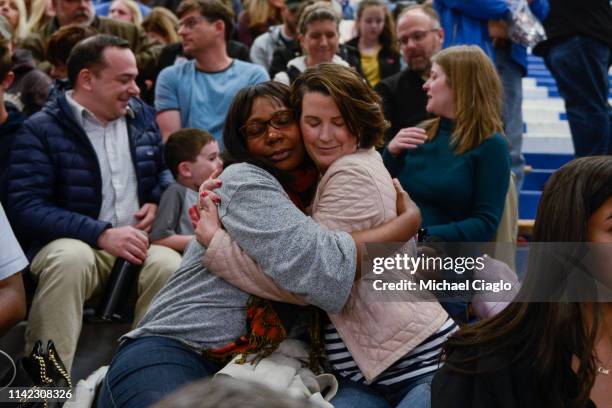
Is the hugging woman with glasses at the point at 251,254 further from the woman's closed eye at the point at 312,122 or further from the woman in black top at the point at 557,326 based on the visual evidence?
the woman in black top at the point at 557,326

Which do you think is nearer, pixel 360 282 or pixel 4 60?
pixel 360 282

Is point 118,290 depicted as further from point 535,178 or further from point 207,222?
point 535,178

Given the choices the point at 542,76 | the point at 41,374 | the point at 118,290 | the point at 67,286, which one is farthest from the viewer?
the point at 542,76

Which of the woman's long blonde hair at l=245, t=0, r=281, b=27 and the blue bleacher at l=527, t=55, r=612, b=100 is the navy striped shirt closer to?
the woman's long blonde hair at l=245, t=0, r=281, b=27

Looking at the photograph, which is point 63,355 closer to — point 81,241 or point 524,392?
point 81,241

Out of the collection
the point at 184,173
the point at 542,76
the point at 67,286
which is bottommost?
the point at 542,76

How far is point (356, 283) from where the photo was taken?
221 centimetres

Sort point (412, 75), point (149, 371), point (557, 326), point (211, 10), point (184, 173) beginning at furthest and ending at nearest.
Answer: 1. point (211, 10)
2. point (412, 75)
3. point (184, 173)
4. point (149, 371)
5. point (557, 326)

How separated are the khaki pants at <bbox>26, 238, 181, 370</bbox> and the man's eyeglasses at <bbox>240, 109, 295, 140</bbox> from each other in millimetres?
1087

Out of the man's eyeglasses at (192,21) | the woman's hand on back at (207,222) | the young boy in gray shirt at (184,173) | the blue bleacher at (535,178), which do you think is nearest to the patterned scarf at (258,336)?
the woman's hand on back at (207,222)

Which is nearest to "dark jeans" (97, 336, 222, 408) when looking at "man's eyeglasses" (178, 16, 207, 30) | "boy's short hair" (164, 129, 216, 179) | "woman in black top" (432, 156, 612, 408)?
"woman in black top" (432, 156, 612, 408)

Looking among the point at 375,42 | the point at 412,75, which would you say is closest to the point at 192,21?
the point at 412,75

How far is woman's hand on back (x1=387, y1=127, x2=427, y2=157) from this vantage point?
3320mm

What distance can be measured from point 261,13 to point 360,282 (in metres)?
4.44
